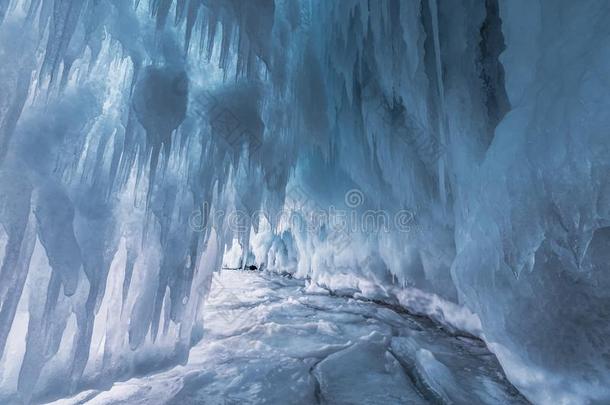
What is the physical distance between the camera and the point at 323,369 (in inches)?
148

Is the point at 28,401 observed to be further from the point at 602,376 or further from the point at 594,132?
the point at 594,132

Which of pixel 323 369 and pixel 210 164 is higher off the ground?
pixel 210 164

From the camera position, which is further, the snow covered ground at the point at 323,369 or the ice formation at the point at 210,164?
the snow covered ground at the point at 323,369

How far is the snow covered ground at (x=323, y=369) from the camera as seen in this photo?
2990mm

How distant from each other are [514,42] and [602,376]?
128 inches

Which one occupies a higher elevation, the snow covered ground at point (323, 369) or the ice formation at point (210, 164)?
the ice formation at point (210, 164)

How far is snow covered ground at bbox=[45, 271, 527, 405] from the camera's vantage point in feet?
9.81

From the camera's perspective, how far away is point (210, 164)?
14.9 ft

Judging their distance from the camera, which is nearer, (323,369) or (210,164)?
(323,369)

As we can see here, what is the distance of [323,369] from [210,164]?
10.6 feet

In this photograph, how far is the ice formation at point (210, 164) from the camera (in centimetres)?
248

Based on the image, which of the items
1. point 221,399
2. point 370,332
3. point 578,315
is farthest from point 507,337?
point 221,399

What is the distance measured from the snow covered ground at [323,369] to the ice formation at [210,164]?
1.25 feet

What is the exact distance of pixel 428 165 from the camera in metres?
6.30
